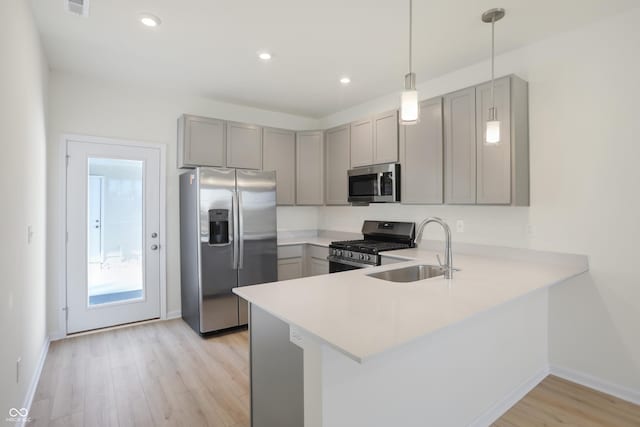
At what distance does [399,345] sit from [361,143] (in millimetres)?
3184

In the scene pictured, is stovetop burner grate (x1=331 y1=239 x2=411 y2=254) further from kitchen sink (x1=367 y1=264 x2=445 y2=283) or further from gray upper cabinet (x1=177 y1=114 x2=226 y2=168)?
gray upper cabinet (x1=177 y1=114 x2=226 y2=168)

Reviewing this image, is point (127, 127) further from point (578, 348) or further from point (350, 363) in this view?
point (578, 348)

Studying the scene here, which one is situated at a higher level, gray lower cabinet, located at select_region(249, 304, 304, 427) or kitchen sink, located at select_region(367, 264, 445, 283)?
kitchen sink, located at select_region(367, 264, 445, 283)

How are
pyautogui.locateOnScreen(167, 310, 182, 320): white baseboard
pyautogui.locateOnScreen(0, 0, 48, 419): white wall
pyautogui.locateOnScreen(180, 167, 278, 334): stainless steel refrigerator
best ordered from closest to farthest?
pyautogui.locateOnScreen(0, 0, 48, 419): white wall < pyautogui.locateOnScreen(180, 167, 278, 334): stainless steel refrigerator < pyautogui.locateOnScreen(167, 310, 182, 320): white baseboard

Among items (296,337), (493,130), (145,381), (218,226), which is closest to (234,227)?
(218,226)

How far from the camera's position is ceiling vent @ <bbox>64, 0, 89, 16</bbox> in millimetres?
2246

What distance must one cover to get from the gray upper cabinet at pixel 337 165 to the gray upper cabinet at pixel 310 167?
3.9 inches

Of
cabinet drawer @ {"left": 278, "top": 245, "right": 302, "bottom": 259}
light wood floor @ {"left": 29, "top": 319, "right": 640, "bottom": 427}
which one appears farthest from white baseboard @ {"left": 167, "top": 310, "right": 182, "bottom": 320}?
cabinet drawer @ {"left": 278, "top": 245, "right": 302, "bottom": 259}

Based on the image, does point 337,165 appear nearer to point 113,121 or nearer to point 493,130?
point 493,130

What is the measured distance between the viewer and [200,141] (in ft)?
13.0

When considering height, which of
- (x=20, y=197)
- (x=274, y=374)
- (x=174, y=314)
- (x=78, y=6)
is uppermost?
(x=78, y=6)

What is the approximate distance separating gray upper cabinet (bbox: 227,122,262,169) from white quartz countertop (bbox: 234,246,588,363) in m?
2.46

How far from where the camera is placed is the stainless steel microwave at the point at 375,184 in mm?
3625

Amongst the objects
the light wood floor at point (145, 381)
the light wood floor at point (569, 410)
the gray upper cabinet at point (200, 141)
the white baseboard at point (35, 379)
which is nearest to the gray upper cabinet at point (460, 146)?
the light wood floor at point (569, 410)
